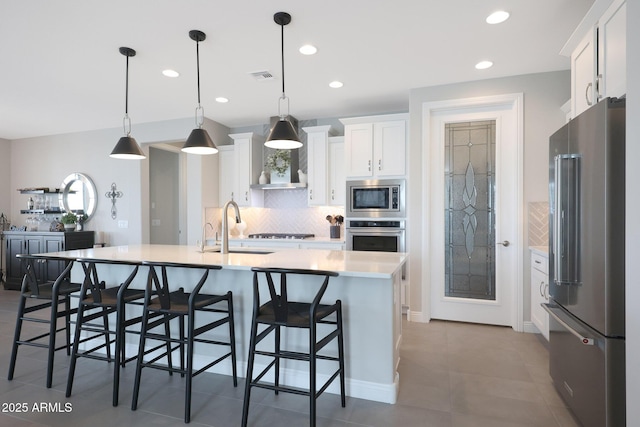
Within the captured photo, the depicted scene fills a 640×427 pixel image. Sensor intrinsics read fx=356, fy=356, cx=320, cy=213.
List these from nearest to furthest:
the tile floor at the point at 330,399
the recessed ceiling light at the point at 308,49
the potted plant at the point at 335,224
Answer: the tile floor at the point at 330,399, the recessed ceiling light at the point at 308,49, the potted plant at the point at 335,224

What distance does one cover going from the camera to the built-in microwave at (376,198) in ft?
14.3

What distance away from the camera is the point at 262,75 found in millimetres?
3758

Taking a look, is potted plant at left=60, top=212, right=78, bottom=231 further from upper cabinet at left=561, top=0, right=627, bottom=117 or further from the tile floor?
upper cabinet at left=561, top=0, right=627, bottom=117

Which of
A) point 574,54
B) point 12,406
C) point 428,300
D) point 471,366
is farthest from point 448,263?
point 12,406

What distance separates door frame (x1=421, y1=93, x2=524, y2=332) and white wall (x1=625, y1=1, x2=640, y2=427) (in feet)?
7.35

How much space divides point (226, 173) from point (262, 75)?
7.49 feet

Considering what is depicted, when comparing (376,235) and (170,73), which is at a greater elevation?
(170,73)

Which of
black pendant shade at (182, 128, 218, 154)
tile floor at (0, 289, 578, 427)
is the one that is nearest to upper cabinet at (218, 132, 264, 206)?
black pendant shade at (182, 128, 218, 154)

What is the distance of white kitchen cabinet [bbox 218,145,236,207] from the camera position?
18.5 feet

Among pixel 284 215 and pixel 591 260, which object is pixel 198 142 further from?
pixel 284 215

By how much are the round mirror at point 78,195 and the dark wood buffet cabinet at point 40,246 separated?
495 mm

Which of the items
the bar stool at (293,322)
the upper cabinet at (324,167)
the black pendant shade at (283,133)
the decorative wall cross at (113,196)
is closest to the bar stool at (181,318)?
the bar stool at (293,322)

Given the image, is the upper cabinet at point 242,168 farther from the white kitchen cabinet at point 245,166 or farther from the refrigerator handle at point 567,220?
the refrigerator handle at point 567,220

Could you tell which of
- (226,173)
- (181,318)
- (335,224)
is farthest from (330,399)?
(226,173)
